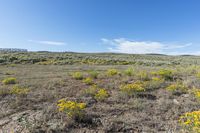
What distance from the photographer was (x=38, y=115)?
4828 millimetres

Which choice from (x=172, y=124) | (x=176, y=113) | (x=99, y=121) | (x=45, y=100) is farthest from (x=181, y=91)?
(x=45, y=100)

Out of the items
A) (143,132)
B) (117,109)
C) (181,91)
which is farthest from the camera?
(181,91)

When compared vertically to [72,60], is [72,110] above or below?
below

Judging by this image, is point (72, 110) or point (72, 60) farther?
point (72, 60)

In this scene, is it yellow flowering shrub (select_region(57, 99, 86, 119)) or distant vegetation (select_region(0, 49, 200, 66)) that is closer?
yellow flowering shrub (select_region(57, 99, 86, 119))

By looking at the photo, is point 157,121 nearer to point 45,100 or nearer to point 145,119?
point 145,119

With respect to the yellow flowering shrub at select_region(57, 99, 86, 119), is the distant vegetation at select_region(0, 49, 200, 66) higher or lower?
higher

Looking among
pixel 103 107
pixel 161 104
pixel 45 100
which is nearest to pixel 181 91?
pixel 161 104

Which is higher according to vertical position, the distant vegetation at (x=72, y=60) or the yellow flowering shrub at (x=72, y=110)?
the distant vegetation at (x=72, y=60)

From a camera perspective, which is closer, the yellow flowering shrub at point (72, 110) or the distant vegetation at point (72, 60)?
the yellow flowering shrub at point (72, 110)

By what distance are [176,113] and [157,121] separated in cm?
97

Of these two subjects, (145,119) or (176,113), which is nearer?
(145,119)

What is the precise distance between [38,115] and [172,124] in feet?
12.8

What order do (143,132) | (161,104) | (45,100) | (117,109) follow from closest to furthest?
(143,132)
(117,109)
(161,104)
(45,100)
